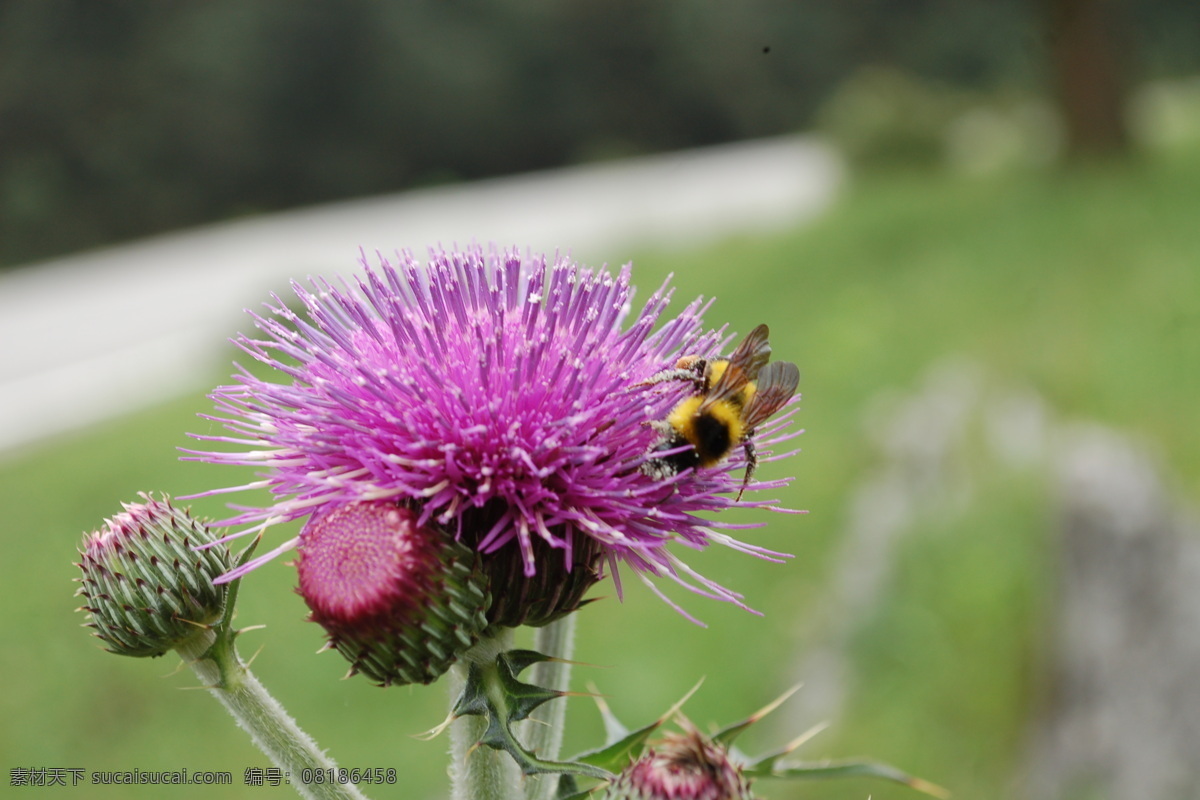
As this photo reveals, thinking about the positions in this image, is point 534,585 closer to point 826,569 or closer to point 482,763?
point 482,763

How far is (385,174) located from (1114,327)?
131ft

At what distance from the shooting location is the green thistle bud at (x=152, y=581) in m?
2.62

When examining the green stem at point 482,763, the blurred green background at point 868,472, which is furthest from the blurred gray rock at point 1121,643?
the green stem at point 482,763

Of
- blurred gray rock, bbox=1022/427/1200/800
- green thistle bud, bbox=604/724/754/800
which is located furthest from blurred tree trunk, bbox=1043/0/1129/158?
green thistle bud, bbox=604/724/754/800

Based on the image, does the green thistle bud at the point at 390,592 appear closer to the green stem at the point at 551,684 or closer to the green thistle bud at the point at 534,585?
the green thistle bud at the point at 534,585

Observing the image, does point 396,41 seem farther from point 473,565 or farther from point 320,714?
point 473,565

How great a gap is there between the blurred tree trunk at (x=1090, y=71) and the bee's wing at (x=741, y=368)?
18.3 meters

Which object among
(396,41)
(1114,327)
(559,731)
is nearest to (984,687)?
(559,731)

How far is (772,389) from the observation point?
9.75ft

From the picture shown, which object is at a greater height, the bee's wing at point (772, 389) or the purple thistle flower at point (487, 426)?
the bee's wing at point (772, 389)

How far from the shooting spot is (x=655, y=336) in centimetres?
306

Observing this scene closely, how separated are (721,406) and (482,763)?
0.99m

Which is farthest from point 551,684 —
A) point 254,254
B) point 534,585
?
point 254,254

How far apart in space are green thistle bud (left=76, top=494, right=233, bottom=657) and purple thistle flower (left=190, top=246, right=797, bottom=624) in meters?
0.21
